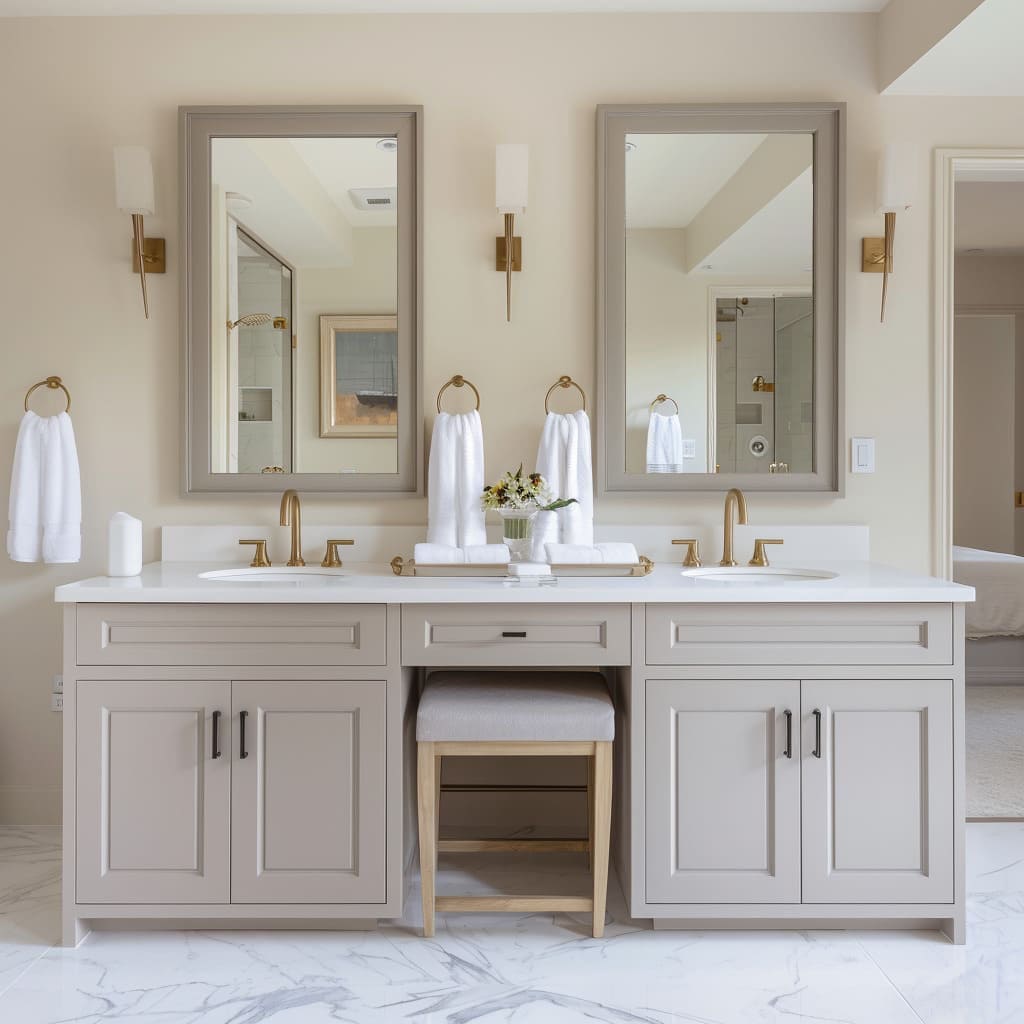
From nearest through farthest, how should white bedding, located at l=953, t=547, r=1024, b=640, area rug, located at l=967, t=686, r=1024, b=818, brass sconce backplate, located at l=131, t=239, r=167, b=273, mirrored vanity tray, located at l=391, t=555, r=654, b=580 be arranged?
mirrored vanity tray, located at l=391, t=555, r=654, b=580 → brass sconce backplate, located at l=131, t=239, r=167, b=273 → area rug, located at l=967, t=686, r=1024, b=818 → white bedding, located at l=953, t=547, r=1024, b=640

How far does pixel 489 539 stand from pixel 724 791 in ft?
3.10

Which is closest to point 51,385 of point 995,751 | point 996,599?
point 995,751

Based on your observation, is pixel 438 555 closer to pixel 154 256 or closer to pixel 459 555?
pixel 459 555

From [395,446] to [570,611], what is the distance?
0.83 m

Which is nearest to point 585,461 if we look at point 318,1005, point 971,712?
point 318,1005

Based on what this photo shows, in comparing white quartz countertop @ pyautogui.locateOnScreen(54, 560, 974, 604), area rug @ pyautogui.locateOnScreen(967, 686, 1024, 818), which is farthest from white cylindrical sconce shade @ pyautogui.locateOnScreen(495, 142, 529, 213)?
area rug @ pyautogui.locateOnScreen(967, 686, 1024, 818)

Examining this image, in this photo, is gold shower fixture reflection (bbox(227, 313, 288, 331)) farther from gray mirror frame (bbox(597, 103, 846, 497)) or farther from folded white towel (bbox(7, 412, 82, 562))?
gray mirror frame (bbox(597, 103, 846, 497))

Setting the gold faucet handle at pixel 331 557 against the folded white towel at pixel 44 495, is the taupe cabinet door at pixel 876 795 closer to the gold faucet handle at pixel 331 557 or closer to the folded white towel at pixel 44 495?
the gold faucet handle at pixel 331 557

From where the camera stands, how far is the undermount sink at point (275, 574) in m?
2.35

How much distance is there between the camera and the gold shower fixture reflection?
2547mm

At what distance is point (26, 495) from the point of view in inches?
97.8

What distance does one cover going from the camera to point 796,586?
2.01 meters

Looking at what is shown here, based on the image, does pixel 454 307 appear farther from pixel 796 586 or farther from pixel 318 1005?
pixel 318 1005

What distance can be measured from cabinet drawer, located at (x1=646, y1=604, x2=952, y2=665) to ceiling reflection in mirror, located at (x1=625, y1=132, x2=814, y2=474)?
653mm
